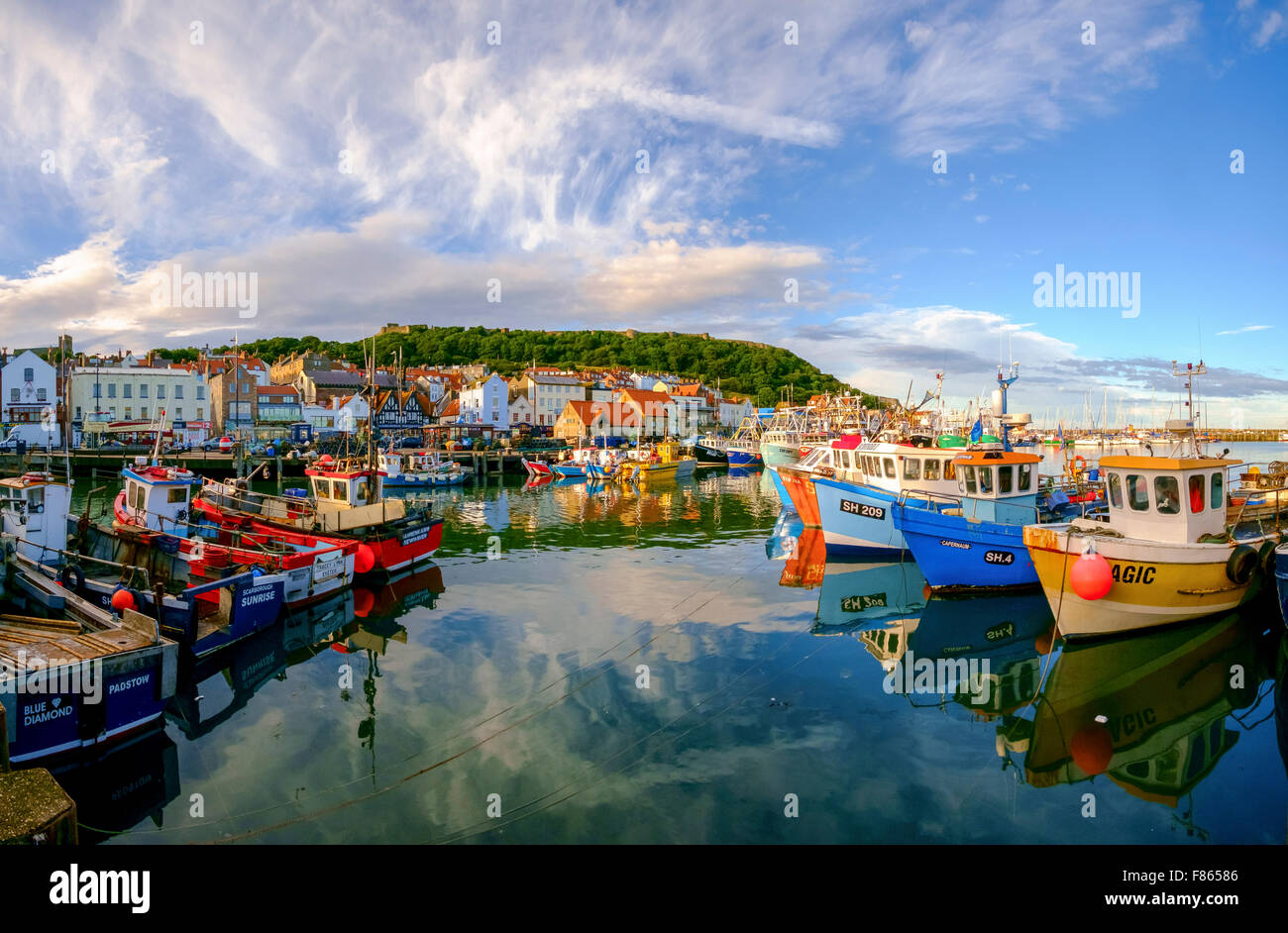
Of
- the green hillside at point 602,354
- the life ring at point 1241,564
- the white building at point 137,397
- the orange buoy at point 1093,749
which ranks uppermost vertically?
the green hillside at point 602,354

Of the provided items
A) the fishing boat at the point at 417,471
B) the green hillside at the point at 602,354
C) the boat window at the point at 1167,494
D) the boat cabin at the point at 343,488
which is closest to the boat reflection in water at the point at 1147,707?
the boat window at the point at 1167,494

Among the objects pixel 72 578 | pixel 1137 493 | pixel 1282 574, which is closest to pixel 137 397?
pixel 72 578

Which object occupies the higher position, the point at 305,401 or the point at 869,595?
the point at 305,401

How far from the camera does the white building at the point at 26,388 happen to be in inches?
2467

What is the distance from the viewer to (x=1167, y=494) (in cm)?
1366

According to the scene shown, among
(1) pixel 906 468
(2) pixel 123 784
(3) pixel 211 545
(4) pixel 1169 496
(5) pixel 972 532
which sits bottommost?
(2) pixel 123 784

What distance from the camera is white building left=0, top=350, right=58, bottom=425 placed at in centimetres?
6266

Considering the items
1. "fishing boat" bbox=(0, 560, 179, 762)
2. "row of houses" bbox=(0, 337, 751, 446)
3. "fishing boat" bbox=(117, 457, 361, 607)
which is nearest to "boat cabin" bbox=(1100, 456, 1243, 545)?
"fishing boat" bbox=(0, 560, 179, 762)

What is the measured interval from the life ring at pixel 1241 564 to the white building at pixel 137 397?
250 feet

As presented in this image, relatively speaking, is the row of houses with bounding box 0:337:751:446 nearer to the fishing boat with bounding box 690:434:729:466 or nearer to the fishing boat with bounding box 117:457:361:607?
the fishing boat with bounding box 690:434:729:466

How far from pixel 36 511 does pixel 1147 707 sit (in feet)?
73.4

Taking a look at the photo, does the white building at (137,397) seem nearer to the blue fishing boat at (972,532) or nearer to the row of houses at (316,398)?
the row of houses at (316,398)

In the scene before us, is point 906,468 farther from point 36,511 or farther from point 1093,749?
point 36,511

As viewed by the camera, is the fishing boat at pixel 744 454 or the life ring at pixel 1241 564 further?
the fishing boat at pixel 744 454
